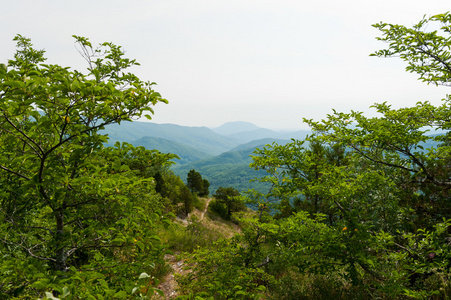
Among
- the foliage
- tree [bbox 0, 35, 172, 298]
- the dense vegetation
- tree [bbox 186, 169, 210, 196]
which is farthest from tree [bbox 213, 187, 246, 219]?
tree [bbox 0, 35, 172, 298]

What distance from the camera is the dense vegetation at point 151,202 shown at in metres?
2.04

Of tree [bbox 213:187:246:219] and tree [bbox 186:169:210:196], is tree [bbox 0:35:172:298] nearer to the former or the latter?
tree [bbox 213:187:246:219]

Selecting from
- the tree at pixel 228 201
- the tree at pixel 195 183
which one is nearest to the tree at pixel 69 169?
the tree at pixel 228 201

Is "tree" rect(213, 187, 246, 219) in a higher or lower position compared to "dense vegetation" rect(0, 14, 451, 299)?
lower

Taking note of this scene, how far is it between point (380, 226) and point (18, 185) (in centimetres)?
772

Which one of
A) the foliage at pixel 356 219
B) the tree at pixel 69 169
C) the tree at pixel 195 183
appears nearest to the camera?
the tree at pixel 69 169

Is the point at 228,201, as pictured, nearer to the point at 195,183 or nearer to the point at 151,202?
the point at 195,183

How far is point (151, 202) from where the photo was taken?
15.0ft

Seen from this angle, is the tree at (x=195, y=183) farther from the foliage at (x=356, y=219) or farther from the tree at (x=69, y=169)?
the tree at (x=69, y=169)

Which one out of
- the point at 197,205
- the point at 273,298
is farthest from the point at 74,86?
the point at 197,205

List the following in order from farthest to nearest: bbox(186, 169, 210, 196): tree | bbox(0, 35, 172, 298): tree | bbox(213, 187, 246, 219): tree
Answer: bbox(186, 169, 210, 196): tree < bbox(213, 187, 246, 219): tree < bbox(0, 35, 172, 298): tree

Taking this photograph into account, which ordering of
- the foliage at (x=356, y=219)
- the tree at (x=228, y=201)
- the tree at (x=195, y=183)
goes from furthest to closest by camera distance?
1. the tree at (x=195, y=183)
2. the tree at (x=228, y=201)
3. the foliage at (x=356, y=219)

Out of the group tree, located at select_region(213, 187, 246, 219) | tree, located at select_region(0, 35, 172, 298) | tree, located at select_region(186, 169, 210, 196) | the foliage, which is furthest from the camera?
tree, located at select_region(186, 169, 210, 196)

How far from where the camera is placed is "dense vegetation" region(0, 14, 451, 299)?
204 centimetres
